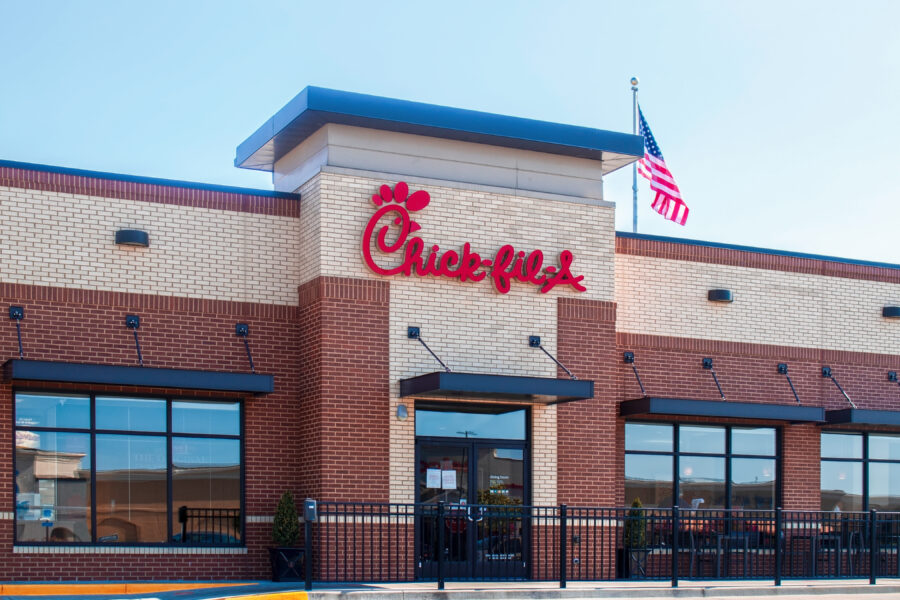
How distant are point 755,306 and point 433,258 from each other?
726 centimetres

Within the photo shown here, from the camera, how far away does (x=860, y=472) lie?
2372 cm

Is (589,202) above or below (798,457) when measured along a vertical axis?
above

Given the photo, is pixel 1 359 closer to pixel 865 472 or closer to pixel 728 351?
pixel 728 351

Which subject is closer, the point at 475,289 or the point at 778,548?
the point at 778,548

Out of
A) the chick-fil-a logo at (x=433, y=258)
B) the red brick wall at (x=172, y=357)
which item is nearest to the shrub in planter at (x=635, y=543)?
the chick-fil-a logo at (x=433, y=258)

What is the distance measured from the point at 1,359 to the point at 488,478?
774 cm

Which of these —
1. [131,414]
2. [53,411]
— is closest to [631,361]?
[131,414]

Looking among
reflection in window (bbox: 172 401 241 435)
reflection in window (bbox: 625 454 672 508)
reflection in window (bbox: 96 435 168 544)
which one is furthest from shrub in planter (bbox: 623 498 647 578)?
reflection in window (bbox: 96 435 168 544)

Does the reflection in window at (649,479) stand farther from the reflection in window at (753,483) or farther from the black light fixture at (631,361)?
the reflection in window at (753,483)

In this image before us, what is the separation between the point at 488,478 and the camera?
19.4 meters

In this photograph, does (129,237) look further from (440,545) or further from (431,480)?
(440,545)

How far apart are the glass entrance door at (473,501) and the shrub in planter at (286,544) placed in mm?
1865

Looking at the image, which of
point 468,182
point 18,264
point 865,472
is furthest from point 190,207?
point 865,472

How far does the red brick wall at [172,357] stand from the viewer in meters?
17.0
